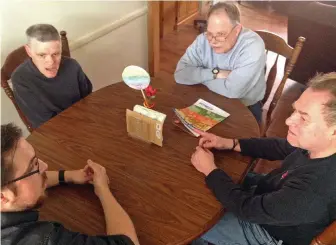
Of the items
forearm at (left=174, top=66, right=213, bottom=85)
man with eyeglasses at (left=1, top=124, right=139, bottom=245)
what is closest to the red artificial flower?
forearm at (left=174, top=66, right=213, bottom=85)

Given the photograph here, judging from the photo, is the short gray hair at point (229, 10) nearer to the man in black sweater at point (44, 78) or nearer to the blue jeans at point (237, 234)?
the man in black sweater at point (44, 78)

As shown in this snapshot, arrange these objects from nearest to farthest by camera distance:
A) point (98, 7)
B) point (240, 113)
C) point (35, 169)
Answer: point (35, 169)
point (240, 113)
point (98, 7)

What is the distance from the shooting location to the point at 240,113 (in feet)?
5.60

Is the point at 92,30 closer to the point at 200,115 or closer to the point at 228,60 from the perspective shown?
the point at 228,60

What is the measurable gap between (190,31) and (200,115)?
3047 millimetres

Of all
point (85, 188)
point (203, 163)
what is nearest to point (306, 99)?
point (203, 163)

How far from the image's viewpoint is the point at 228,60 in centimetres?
194

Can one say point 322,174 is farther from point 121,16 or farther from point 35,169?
point 121,16

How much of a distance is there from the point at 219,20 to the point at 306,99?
0.78 m

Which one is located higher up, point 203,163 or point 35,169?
point 35,169

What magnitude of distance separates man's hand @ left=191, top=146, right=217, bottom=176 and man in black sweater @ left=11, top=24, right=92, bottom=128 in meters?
0.93

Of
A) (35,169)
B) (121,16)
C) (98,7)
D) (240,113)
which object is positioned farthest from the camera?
(121,16)

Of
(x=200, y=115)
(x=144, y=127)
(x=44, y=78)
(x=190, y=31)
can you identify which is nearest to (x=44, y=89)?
(x=44, y=78)

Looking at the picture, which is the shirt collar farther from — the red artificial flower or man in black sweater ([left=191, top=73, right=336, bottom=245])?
the red artificial flower
